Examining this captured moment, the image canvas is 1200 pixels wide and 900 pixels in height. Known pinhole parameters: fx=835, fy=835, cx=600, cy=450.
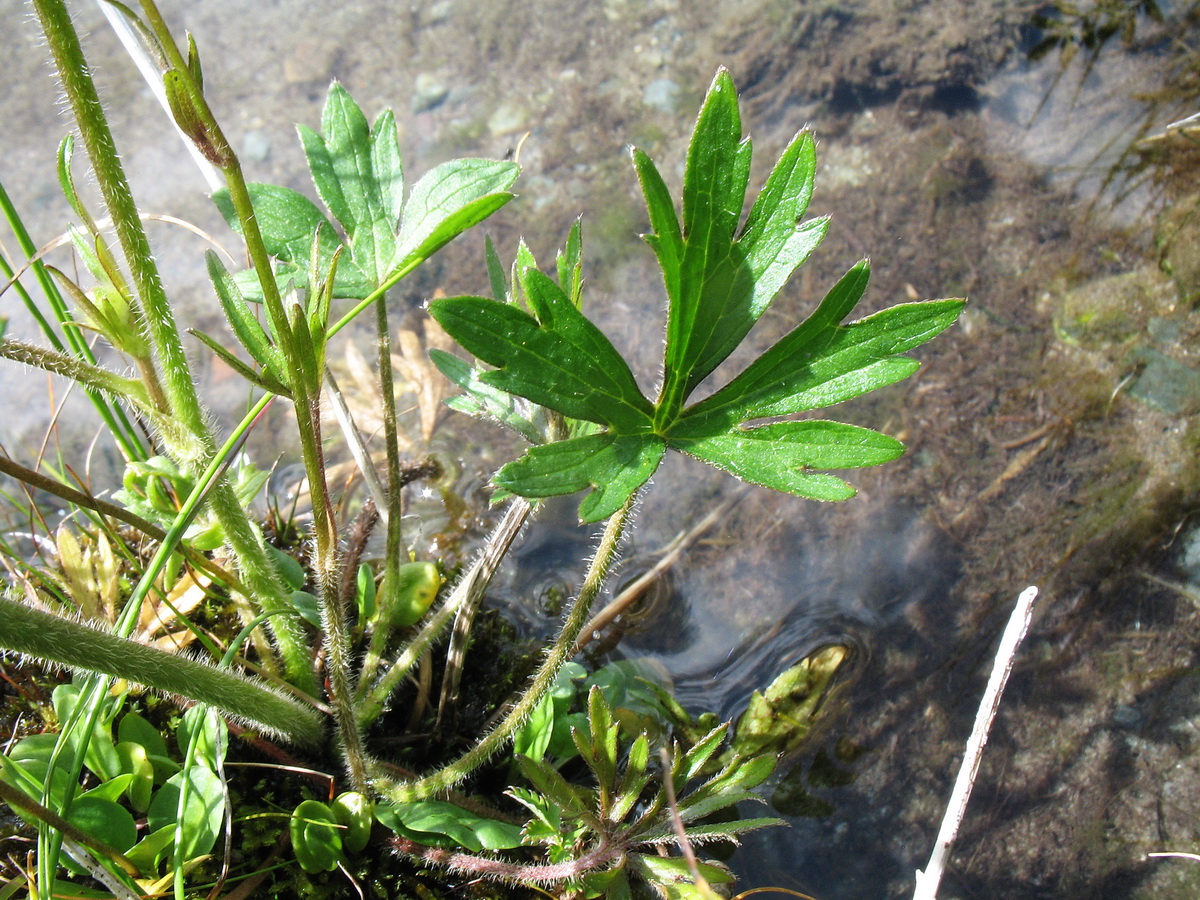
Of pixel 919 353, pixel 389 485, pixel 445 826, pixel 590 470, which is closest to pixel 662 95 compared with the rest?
pixel 919 353

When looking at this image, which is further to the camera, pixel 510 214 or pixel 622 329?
pixel 510 214

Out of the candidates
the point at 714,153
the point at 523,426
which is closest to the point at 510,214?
the point at 523,426

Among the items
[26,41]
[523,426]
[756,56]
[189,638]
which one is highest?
[26,41]

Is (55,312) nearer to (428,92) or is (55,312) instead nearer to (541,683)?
(541,683)

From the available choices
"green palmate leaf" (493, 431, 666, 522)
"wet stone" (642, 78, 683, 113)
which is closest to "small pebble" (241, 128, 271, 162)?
"wet stone" (642, 78, 683, 113)

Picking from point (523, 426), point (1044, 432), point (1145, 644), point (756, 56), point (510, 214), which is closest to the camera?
point (523, 426)

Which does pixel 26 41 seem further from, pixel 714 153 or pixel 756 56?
pixel 714 153
